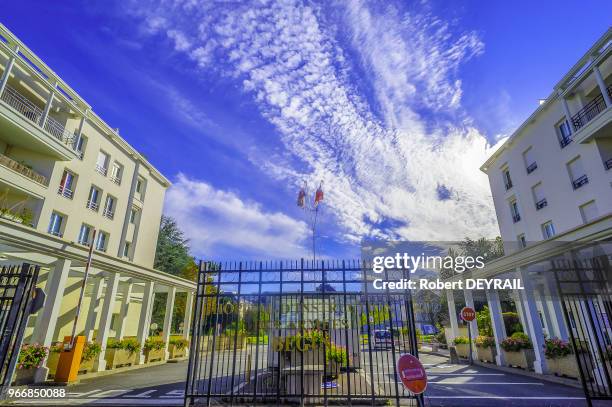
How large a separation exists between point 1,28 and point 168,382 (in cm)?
1542

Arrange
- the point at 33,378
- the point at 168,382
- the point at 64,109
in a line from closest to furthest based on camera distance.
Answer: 1. the point at 33,378
2. the point at 168,382
3. the point at 64,109

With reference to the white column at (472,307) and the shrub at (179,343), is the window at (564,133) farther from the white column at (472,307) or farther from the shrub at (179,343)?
the shrub at (179,343)

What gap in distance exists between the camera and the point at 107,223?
19.8 m

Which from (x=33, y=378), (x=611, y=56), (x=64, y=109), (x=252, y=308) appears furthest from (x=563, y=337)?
(x=64, y=109)

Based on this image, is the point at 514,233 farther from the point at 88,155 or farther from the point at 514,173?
the point at 88,155

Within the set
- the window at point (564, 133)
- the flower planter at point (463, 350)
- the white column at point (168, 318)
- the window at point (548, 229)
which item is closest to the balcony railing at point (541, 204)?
the window at point (548, 229)

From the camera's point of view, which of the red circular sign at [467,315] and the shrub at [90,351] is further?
the red circular sign at [467,315]

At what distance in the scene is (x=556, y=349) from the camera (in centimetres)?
Result: 1145

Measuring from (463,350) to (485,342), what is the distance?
2.12 m

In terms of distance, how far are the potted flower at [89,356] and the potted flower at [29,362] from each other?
6.06ft

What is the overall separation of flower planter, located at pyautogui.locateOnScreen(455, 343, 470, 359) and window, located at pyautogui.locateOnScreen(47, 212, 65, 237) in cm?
2208

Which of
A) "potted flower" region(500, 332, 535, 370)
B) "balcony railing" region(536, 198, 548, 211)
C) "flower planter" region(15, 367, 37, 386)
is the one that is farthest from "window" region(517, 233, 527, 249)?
"flower planter" region(15, 367, 37, 386)

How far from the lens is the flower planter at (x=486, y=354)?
1539 cm

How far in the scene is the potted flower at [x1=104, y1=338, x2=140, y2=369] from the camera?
1346 centimetres
